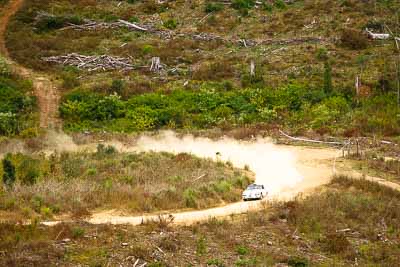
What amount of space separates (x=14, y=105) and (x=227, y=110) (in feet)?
41.4

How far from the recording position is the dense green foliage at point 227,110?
36969 mm

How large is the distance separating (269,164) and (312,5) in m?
26.9

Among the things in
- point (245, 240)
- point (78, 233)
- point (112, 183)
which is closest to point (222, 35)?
point (112, 183)

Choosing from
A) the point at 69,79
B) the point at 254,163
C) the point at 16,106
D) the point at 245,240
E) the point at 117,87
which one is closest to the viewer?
the point at 245,240

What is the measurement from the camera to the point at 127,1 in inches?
2239

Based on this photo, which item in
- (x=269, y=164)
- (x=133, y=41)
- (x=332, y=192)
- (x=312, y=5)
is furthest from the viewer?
(x=312, y=5)

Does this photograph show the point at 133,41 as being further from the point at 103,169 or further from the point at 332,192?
the point at 332,192

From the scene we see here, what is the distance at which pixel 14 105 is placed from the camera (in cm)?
3850

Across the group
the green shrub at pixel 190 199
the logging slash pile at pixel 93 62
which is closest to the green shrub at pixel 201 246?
the green shrub at pixel 190 199

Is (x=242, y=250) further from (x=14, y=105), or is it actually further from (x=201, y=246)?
(x=14, y=105)

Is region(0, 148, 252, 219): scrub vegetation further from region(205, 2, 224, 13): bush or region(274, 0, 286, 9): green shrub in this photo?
region(274, 0, 286, 9): green shrub

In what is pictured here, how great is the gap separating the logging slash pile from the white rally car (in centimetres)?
2189

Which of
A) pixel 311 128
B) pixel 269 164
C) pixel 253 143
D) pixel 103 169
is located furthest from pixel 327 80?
pixel 103 169

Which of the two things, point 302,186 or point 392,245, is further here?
point 302,186
